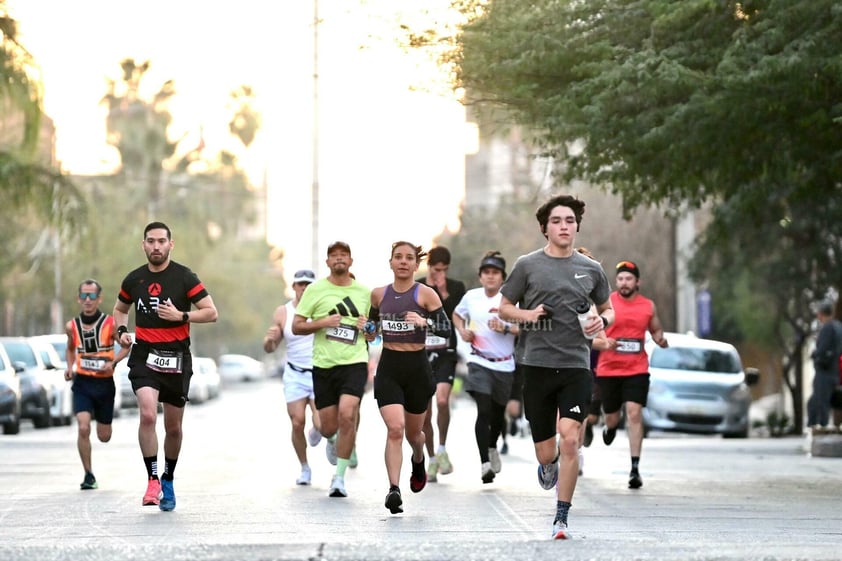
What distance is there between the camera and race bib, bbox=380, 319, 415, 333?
12828mm

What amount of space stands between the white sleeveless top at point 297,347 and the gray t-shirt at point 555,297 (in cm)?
549

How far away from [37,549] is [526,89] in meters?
8.21

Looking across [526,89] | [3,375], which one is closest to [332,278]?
[526,89]

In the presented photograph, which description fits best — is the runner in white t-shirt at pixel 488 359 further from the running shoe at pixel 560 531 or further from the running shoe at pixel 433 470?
the running shoe at pixel 560 531

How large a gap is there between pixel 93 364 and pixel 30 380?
16168mm

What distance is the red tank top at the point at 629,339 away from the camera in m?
15.7

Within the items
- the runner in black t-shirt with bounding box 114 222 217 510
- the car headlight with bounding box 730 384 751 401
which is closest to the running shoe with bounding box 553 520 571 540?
the runner in black t-shirt with bounding box 114 222 217 510

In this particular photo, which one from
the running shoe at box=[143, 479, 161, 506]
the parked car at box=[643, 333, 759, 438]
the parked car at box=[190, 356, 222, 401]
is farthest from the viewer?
the parked car at box=[190, 356, 222, 401]

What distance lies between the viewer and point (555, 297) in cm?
1088

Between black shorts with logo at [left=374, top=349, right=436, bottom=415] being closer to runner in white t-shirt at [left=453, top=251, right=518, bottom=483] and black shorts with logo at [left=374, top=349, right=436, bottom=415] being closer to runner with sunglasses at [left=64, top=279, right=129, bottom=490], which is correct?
runner in white t-shirt at [left=453, top=251, right=518, bottom=483]

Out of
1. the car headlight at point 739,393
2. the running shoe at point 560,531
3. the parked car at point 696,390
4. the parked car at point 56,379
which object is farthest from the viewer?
the parked car at point 56,379

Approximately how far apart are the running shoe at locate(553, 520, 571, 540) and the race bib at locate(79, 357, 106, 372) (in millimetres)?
6178

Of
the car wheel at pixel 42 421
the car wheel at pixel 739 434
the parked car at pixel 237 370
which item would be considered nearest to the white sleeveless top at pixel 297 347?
the car wheel at pixel 739 434

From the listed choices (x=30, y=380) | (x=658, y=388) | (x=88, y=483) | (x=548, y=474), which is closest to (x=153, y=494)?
(x=88, y=483)
